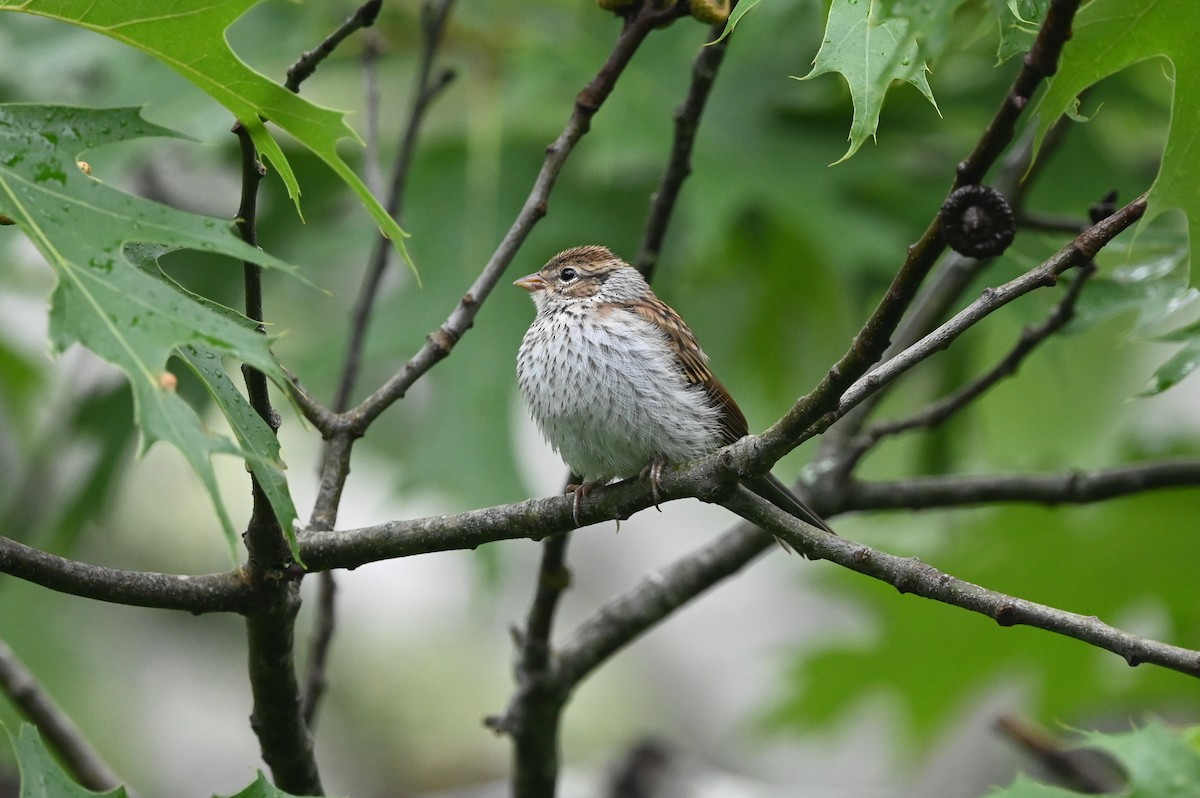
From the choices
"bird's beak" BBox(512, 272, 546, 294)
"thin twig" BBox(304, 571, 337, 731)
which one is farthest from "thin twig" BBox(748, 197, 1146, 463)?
"bird's beak" BBox(512, 272, 546, 294)

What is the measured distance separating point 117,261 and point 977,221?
1.49 m

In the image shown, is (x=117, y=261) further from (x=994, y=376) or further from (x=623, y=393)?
(x=994, y=376)

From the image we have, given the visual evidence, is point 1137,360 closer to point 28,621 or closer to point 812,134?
point 812,134

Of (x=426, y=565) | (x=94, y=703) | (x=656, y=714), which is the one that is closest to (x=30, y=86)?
(x=94, y=703)

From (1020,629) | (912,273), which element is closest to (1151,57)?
(912,273)

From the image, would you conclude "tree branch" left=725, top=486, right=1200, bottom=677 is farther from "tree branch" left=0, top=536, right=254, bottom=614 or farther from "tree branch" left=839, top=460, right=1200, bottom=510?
"tree branch" left=839, top=460, right=1200, bottom=510

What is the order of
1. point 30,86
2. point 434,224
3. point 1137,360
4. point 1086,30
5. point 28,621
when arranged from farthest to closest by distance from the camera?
point 28,621 → point 1137,360 → point 434,224 → point 30,86 → point 1086,30

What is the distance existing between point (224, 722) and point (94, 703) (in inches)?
95.8

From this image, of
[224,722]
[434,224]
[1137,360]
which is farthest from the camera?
[224,722]

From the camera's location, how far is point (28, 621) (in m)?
7.62

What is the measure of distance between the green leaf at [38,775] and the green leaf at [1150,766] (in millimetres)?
2143

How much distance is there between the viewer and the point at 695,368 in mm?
4258

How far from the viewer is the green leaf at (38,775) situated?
7.98 ft

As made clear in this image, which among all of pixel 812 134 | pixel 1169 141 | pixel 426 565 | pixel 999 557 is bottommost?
pixel 1169 141
